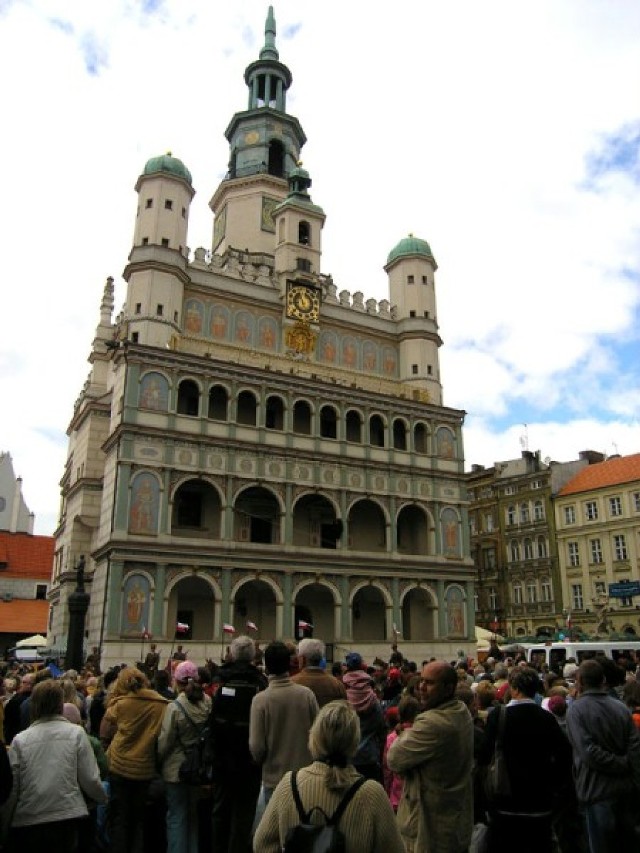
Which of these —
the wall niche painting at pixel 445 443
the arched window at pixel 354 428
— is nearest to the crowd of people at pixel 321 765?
the arched window at pixel 354 428

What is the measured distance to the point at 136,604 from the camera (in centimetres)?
3067

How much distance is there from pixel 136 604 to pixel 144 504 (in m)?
4.31

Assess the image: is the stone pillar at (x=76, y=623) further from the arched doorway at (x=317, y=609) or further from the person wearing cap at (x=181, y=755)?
the person wearing cap at (x=181, y=755)

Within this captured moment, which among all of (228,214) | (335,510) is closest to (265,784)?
(335,510)

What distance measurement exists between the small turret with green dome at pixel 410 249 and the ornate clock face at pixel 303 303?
7231 millimetres

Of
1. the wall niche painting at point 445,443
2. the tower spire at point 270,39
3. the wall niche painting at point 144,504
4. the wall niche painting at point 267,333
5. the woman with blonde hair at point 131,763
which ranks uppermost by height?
the tower spire at point 270,39

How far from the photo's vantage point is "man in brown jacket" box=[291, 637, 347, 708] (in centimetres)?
634

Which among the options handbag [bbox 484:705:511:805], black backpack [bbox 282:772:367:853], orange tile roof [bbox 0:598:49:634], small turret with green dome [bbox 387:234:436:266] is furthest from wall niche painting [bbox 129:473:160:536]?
black backpack [bbox 282:772:367:853]

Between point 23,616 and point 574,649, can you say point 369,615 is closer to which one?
point 574,649

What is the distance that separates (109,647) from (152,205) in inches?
→ 898

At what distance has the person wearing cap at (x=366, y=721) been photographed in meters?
6.57

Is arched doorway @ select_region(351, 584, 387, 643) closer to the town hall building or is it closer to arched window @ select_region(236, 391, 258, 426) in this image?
the town hall building

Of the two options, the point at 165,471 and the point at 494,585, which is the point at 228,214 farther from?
the point at 494,585

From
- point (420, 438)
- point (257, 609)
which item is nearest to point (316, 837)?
point (257, 609)
